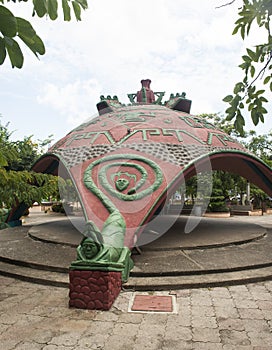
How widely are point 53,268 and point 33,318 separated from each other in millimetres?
1642

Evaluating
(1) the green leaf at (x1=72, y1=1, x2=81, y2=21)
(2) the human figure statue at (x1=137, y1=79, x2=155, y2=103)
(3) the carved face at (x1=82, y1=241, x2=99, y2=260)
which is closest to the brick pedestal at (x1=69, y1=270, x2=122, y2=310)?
(3) the carved face at (x1=82, y1=241, x2=99, y2=260)

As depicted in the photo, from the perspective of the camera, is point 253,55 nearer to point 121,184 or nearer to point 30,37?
point 30,37

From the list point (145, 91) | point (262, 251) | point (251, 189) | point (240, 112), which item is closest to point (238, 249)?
Answer: point (262, 251)

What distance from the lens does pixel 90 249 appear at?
4.27 meters

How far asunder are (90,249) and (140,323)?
1185 millimetres

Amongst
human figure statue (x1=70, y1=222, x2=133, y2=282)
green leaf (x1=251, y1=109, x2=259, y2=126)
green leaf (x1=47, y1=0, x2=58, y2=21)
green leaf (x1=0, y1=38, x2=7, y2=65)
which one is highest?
green leaf (x1=47, y1=0, x2=58, y2=21)

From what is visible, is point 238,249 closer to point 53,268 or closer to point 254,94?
point 53,268

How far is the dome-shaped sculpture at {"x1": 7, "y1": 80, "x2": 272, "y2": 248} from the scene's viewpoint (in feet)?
19.8

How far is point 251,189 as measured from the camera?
21.5 meters

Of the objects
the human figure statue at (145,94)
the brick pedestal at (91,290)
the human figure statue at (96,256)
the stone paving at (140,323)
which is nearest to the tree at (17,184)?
the human figure statue at (96,256)

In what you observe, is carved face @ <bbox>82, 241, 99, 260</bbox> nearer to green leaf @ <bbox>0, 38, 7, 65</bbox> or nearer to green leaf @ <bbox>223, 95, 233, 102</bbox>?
green leaf @ <bbox>223, 95, 233, 102</bbox>

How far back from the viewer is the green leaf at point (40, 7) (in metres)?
1.06

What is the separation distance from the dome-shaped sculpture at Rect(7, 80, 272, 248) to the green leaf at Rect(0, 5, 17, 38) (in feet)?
12.0

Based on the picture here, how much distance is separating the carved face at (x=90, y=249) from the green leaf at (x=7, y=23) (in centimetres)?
365
